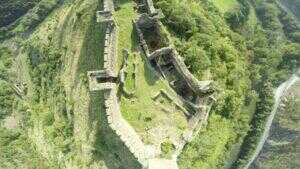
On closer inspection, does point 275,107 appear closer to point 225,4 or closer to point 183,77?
point 225,4

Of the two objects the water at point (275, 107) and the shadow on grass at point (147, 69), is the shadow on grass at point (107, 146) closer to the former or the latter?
the shadow on grass at point (147, 69)

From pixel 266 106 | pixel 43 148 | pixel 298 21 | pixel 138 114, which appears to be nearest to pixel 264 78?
pixel 266 106

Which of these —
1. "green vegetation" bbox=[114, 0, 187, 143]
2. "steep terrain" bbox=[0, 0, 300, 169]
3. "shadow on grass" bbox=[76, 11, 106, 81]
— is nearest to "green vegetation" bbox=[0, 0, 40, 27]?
"steep terrain" bbox=[0, 0, 300, 169]

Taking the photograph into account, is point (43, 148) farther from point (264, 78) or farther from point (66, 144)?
point (264, 78)

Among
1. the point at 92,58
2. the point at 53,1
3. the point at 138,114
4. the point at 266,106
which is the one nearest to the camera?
the point at 138,114

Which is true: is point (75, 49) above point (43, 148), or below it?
above

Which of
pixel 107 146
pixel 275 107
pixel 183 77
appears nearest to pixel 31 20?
pixel 183 77

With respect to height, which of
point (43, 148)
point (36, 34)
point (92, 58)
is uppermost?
point (92, 58)

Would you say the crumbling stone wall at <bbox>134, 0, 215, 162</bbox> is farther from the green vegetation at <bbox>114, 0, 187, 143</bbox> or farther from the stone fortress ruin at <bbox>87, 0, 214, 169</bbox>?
the green vegetation at <bbox>114, 0, 187, 143</bbox>
